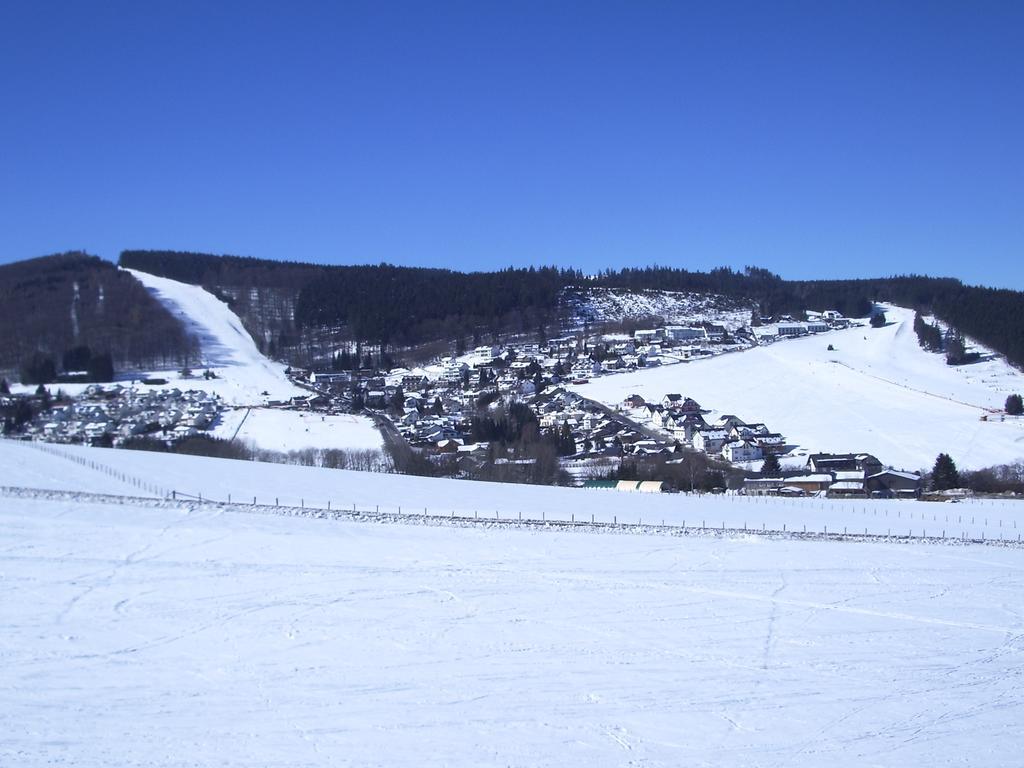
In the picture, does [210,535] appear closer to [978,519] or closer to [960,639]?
[960,639]

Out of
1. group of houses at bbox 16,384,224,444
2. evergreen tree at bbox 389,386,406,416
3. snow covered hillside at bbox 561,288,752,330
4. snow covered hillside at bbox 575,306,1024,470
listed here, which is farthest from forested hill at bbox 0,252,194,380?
snow covered hillside at bbox 561,288,752,330

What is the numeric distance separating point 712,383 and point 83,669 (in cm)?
4637

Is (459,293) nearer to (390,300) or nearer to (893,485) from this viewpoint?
(390,300)

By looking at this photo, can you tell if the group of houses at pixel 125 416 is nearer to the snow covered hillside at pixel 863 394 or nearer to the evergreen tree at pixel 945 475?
the snow covered hillside at pixel 863 394

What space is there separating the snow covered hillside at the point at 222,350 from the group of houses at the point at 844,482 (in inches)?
1267

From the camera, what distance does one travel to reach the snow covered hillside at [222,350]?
58.1 metres

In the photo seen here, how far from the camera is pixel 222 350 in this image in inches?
2936

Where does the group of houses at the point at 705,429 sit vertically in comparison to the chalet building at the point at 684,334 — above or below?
below

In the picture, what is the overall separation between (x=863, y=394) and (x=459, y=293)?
50539mm

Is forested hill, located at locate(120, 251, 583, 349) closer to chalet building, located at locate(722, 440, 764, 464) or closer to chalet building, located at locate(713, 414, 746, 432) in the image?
chalet building, located at locate(713, 414, 746, 432)

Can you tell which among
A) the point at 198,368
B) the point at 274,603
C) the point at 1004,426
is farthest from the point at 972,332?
the point at 274,603

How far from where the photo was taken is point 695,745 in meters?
7.99

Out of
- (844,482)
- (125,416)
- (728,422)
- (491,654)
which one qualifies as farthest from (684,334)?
(491,654)

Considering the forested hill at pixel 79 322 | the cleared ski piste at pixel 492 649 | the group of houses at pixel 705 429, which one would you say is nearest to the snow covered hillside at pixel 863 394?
the group of houses at pixel 705 429
